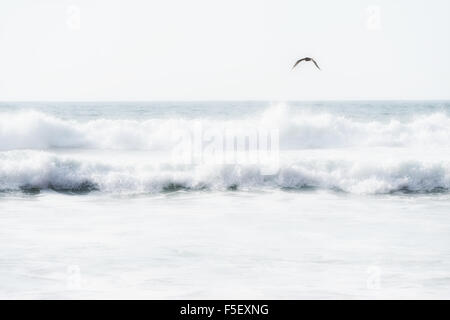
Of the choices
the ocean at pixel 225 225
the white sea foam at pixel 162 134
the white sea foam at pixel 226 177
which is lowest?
the ocean at pixel 225 225

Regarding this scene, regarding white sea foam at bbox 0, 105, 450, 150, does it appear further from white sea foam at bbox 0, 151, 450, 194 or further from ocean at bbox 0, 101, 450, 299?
white sea foam at bbox 0, 151, 450, 194

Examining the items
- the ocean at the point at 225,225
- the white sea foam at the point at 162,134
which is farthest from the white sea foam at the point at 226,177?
the white sea foam at the point at 162,134

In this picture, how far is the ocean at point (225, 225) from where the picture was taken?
19.5 ft

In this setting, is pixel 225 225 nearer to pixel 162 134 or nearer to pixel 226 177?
pixel 226 177

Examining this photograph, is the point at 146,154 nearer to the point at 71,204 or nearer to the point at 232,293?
the point at 71,204

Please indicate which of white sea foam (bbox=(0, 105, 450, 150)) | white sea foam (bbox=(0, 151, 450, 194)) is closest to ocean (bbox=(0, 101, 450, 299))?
white sea foam (bbox=(0, 151, 450, 194))

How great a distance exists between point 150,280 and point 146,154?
37.5 ft

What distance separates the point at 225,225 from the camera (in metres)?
8.59

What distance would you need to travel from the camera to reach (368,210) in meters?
9.87

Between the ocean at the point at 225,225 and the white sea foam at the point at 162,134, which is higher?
the white sea foam at the point at 162,134

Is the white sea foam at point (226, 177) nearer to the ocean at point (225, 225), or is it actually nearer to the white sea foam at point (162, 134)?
the ocean at point (225, 225)

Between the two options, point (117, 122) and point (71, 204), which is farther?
point (117, 122)
